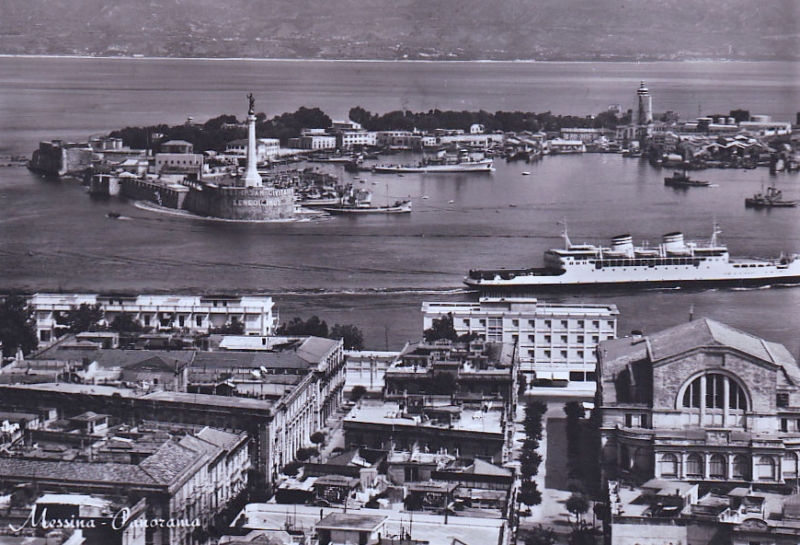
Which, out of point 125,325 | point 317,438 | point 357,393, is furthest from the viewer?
point 125,325

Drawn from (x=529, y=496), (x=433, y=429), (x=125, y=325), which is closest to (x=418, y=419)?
(x=433, y=429)

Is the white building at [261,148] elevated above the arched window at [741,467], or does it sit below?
above

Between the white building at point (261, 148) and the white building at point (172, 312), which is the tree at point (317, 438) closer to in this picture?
the white building at point (172, 312)

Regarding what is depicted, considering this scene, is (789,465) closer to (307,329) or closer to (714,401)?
(714,401)

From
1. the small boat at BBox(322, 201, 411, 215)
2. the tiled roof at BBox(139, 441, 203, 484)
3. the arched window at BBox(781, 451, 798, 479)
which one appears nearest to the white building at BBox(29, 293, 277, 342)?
the arched window at BBox(781, 451, 798, 479)

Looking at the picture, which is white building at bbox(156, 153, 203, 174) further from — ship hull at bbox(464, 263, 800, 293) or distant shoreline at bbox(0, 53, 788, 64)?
ship hull at bbox(464, 263, 800, 293)

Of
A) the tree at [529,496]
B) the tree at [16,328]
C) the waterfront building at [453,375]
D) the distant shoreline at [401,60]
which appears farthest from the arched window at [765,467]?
the distant shoreline at [401,60]

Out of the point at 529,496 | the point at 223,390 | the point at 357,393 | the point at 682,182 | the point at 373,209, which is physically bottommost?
Answer: the point at 529,496
